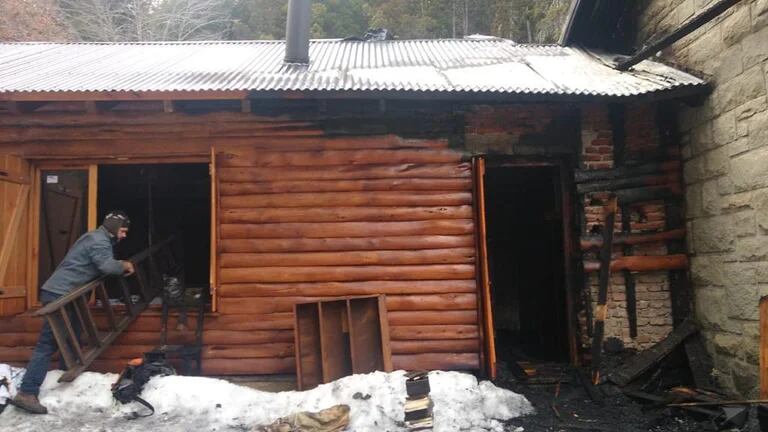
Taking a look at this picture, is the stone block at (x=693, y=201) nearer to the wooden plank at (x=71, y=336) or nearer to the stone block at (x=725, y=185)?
the stone block at (x=725, y=185)

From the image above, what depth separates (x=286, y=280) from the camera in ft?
19.1

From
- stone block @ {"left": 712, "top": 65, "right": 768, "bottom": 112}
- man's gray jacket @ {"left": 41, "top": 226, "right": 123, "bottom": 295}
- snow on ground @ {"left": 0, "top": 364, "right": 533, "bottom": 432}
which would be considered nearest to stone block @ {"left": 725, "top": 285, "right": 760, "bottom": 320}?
stone block @ {"left": 712, "top": 65, "right": 768, "bottom": 112}

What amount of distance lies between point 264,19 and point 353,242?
19.2 m

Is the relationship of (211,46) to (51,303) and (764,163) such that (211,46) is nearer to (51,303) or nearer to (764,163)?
(51,303)

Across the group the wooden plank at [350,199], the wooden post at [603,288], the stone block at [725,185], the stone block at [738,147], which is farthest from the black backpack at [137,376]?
the stone block at [738,147]

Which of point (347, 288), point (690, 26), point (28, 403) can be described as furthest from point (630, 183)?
point (28, 403)

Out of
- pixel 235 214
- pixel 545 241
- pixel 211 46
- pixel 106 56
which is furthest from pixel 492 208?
pixel 106 56

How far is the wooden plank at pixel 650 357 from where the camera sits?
5.62 metres

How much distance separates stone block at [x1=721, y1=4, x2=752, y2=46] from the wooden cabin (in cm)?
49

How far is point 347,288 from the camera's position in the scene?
580cm

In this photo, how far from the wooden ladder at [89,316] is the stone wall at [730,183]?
6243 millimetres

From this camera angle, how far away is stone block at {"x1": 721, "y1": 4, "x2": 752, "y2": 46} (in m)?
5.02

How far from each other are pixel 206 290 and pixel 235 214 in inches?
54.7

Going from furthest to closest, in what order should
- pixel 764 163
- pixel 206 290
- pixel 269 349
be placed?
pixel 206 290
pixel 269 349
pixel 764 163
